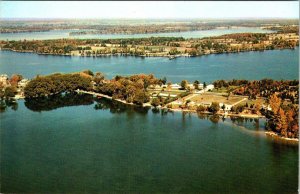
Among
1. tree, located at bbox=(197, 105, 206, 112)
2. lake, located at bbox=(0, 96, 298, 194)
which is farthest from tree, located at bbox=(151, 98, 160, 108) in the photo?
tree, located at bbox=(197, 105, 206, 112)

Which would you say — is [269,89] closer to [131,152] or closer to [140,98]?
[140,98]

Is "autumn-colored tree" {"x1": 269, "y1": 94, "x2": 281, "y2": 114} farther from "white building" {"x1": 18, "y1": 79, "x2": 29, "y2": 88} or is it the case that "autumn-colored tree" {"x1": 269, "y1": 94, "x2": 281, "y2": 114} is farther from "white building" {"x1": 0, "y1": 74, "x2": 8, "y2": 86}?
"white building" {"x1": 0, "y1": 74, "x2": 8, "y2": 86}

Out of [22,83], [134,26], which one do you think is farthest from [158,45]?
[22,83]

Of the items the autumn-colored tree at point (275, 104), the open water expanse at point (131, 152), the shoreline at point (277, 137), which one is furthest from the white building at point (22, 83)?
the shoreline at point (277, 137)

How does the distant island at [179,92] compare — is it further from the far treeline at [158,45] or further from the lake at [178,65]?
the far treeline at [158,45]

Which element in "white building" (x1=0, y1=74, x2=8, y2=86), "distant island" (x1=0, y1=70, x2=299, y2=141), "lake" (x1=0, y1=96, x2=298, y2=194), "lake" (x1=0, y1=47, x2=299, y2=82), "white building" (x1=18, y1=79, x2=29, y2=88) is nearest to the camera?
"lake" (x1=0, y1=96, x2=298, y2=194)

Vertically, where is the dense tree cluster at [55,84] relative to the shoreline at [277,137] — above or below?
above
